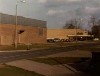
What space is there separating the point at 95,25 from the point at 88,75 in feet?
549

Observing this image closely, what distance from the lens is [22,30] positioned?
93.1 metres

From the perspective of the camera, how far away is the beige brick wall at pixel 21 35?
82463mm

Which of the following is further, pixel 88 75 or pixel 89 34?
pixel 89 34

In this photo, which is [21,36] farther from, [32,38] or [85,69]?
[85,69]

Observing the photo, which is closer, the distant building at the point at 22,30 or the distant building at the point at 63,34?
the distant building at the point at 22,30

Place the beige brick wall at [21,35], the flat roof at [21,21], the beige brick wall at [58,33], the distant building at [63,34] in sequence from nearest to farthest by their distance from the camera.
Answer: the beige brick wall at [21,35], the flat roof at [21,21], the beige brick wall at [58,33], the distant building at [63,34]

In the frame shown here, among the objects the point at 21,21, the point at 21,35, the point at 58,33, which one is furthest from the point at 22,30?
the point at 58,33

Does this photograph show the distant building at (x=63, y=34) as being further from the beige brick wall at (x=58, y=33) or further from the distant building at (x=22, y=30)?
the distant building at (x=22, y=30)

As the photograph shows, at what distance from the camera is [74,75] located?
70.8 ft

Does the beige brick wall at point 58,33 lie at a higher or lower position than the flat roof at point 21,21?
lower

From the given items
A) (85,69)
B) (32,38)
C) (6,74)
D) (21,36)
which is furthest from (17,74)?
(32,38)

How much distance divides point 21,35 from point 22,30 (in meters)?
1.48

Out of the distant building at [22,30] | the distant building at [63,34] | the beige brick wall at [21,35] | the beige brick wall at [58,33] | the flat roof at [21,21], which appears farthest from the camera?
the distant building at [63,34]

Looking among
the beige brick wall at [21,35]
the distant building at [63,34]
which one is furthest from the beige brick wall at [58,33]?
the beige brick wall at [21,35]
